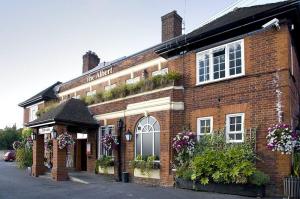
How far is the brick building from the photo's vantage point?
42.8 feet

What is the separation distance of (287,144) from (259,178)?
1.56 m

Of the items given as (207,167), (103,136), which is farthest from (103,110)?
(207,167)

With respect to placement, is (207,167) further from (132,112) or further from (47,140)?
(47,140)

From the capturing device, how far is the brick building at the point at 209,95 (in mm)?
13039

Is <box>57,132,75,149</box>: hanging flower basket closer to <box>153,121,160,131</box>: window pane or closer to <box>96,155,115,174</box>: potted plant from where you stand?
<box>96,155,115,174</box>: potted plant

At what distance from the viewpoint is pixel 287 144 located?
11625mm

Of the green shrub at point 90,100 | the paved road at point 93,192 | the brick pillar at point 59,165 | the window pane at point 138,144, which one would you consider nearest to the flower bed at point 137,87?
the green shrub at point 90,100

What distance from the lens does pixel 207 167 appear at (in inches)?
535

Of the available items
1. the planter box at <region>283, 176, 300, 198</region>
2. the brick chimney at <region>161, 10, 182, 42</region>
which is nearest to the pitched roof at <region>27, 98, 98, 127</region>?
the brick chimney at <region>161, 10, 182, 42</region>

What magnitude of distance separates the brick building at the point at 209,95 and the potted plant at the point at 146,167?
0.65 ft

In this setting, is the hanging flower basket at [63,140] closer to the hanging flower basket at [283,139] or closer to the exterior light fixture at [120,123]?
the exterior light fixture at [120,123]

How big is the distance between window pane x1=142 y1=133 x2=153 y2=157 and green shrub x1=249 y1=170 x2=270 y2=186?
5910 mm

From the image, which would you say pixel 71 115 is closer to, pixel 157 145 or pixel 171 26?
pixel 157 145

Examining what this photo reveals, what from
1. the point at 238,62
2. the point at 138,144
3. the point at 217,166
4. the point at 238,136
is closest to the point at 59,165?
the point at 138,144
